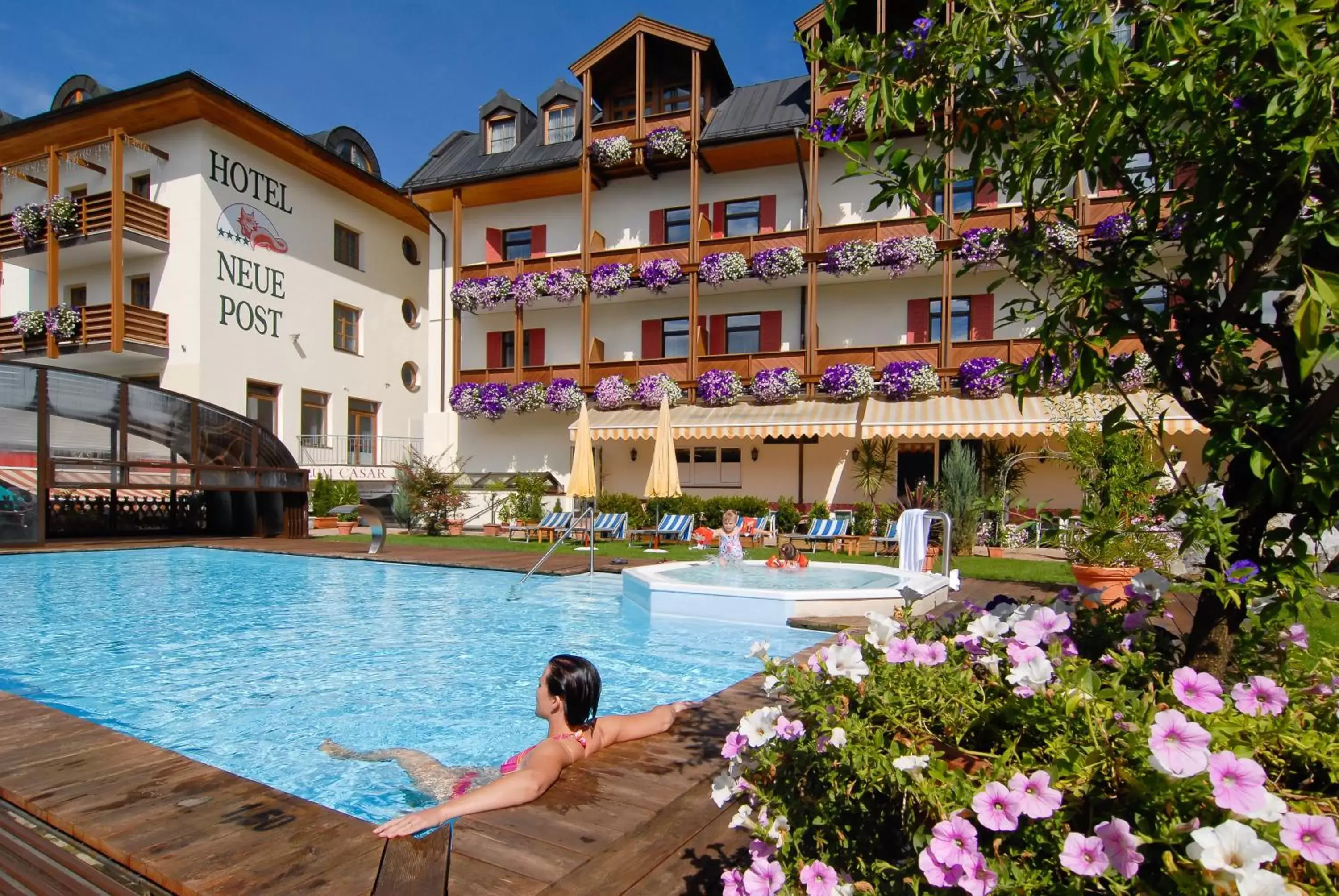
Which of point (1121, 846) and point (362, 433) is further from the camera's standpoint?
point (362, 433)

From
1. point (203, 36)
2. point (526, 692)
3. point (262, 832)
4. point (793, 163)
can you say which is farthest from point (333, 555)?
point (793, 163)

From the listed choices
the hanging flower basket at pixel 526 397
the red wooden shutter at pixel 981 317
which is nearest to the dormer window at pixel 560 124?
the hanging flower basket at pixel 526 397

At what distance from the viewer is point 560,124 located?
26.5 meters

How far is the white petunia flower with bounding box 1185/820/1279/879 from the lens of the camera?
4.01 ft

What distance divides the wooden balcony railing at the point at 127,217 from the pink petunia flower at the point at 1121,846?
1034 inches

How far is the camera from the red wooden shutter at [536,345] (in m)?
26.1

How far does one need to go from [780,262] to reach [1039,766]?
68.5 feet

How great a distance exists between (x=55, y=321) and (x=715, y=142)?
19746mm

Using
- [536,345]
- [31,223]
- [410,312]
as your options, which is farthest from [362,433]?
[31,223]

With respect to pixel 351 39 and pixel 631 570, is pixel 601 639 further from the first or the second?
pixel 351 39

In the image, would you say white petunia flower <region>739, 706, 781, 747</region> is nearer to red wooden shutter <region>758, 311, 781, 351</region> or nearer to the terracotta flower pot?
the terracotta flower pot

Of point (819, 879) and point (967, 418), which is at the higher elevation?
point (967, 418)

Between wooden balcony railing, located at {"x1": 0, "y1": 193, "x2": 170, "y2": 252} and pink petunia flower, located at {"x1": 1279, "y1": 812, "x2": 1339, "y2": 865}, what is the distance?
86.9 ft

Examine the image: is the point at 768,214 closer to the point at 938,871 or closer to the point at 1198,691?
the point at 1198,691
